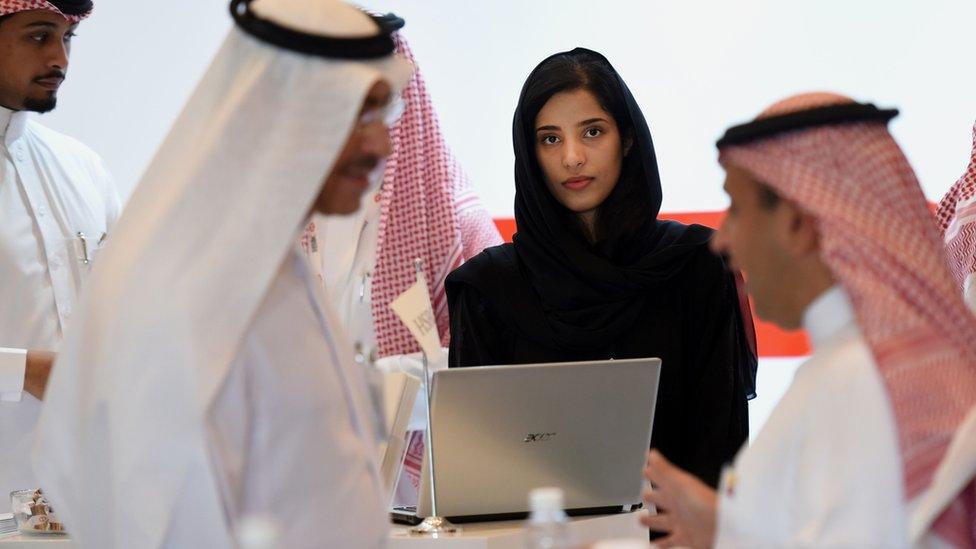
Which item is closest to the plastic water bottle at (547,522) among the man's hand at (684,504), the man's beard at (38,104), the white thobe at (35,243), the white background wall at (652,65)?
the man's hand at (684,504)

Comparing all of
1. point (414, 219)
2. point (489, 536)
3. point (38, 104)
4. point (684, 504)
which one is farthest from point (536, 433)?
point (38, 104)

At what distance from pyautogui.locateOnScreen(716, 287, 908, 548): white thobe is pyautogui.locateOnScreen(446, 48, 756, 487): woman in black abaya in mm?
1423

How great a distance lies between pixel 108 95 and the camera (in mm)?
4988

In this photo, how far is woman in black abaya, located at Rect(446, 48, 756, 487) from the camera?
3.13m

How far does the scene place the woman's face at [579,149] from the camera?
3.25 metres

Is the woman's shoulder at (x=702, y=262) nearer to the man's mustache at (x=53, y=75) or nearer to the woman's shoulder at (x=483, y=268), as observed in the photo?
the woman's shoulder at (x=483, y=268)

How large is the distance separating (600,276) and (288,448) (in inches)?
66.0

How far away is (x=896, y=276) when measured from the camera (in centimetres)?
162

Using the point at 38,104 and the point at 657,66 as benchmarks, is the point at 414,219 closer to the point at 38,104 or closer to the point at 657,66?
the point at 38,104

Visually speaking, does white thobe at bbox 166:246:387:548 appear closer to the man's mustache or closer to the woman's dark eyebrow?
the woman's dark eyebrow

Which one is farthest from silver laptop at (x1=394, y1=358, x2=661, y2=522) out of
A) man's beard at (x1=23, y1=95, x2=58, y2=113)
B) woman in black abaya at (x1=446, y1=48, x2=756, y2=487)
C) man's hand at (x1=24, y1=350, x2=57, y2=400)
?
man's beard at (x1=23, y1=95, x2=58, y2=113)

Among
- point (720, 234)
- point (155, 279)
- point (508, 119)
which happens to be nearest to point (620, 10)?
point (508, 119)

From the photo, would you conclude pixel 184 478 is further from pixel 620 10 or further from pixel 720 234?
pixel 620 10

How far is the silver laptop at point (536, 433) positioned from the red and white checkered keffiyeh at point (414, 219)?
94 cm
